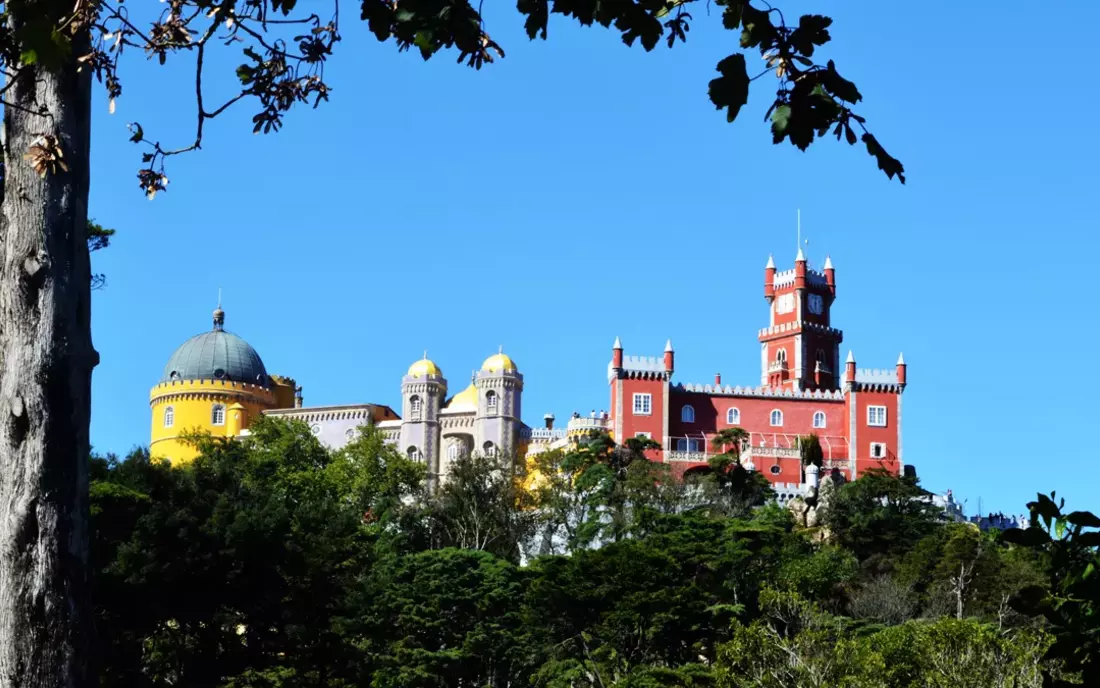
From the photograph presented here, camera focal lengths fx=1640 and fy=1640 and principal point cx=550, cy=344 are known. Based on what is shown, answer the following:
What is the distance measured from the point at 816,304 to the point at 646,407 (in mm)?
12360

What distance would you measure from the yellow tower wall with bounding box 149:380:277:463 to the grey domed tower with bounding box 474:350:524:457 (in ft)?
39.6

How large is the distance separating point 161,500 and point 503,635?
551 inches

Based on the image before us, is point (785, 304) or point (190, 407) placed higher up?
point (785, 304)

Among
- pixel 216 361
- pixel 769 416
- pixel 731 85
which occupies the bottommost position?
pixel 731 85

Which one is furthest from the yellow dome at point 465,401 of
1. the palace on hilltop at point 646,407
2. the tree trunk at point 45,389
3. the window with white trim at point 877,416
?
the tree trunk at point 45,389

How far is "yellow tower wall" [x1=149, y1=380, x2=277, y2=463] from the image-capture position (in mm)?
78375

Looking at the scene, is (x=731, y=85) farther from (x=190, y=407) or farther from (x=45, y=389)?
(x=190, y=407)

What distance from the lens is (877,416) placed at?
7019cm

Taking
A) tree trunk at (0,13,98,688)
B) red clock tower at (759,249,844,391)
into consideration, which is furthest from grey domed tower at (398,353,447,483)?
tree trunk at (0,13,98,688)

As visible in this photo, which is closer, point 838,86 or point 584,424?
point 838,86

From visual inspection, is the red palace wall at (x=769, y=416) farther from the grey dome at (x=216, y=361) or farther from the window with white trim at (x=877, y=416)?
the grey dome at (x=216, y=361)

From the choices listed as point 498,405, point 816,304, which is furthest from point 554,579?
point 816,304

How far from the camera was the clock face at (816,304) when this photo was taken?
76188 mm

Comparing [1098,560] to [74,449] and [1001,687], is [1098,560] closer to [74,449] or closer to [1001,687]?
[74,449]
